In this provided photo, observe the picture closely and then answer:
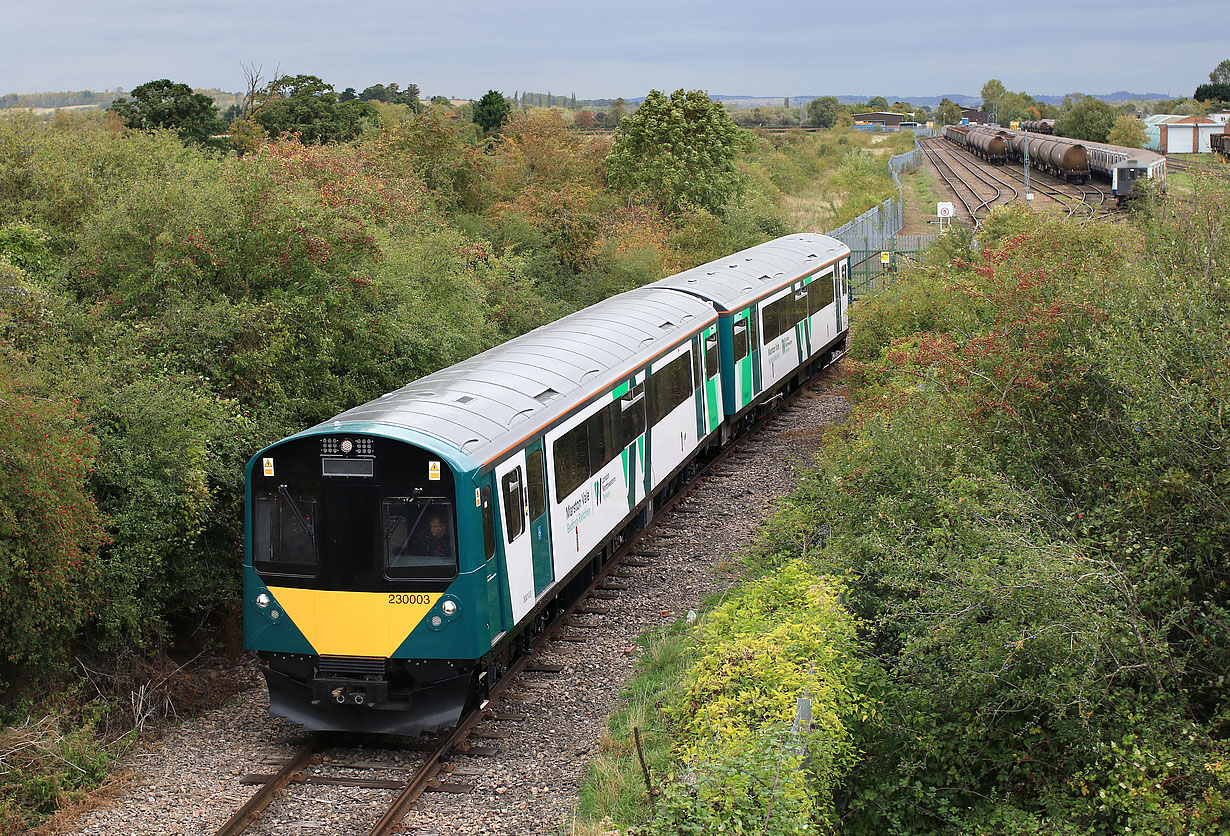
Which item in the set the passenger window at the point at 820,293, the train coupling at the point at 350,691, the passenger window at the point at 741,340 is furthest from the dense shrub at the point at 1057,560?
the passenger window at the point at 820,293

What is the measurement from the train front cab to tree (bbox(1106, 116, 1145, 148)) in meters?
70.0

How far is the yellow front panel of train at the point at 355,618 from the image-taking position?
1002 cm

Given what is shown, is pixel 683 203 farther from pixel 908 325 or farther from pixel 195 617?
pixel 195 617

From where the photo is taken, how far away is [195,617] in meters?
13.2

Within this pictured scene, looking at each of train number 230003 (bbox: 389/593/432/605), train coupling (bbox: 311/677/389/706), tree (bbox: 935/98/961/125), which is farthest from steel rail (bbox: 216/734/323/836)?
tree (bbox: 935/98/961/125)

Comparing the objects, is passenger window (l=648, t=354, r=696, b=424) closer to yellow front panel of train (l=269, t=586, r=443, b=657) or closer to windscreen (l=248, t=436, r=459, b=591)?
windscreen (l=248, t=436, r=459, b=591)

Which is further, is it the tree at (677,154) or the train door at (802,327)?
the tree at (677,154)

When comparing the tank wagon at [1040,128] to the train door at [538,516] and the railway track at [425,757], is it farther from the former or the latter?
the train door at [538,516]

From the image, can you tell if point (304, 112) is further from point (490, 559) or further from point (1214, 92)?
point (1214, 92)

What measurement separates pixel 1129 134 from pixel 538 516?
71.2 meters

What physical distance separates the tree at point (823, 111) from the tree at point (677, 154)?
113m

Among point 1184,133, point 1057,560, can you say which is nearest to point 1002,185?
point 1184,133

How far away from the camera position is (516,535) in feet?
35.5

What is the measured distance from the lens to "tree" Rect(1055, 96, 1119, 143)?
270ft
